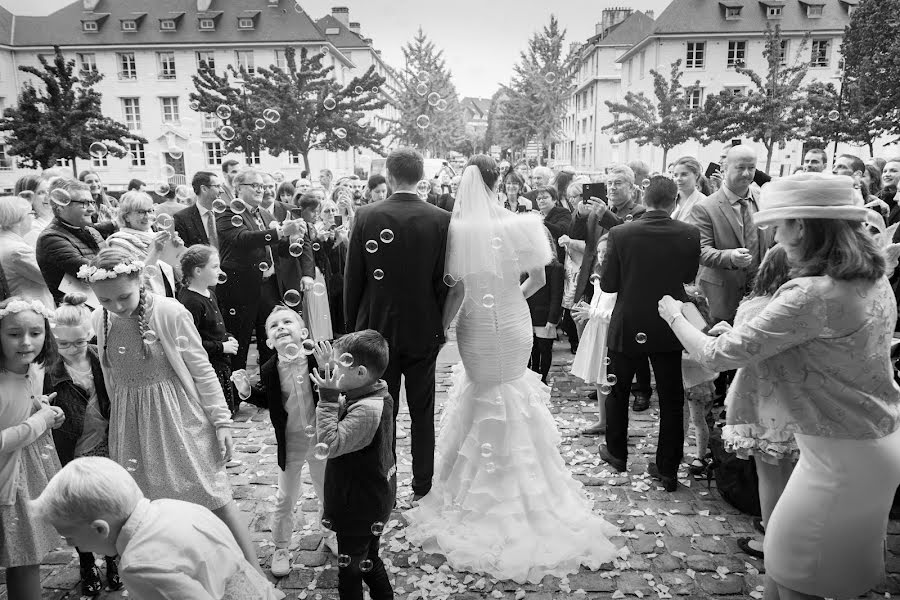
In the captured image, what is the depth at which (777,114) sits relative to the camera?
19.0 m

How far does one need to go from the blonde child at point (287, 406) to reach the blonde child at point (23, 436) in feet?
3.00

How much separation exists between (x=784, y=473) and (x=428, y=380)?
2205 millimetres

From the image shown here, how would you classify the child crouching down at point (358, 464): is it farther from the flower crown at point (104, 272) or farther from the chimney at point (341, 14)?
the chimney at point (341, 14)

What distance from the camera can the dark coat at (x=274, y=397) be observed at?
333 cm

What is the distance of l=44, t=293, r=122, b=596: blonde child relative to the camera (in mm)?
3318

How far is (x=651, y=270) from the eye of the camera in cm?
429

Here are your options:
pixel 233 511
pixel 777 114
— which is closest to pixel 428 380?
pixel 233 511

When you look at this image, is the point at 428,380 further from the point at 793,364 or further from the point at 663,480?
the point at 793,364

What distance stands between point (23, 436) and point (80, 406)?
23.8 inches

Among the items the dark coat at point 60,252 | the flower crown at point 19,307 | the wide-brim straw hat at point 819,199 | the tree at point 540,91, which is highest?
the tree at point 540,91

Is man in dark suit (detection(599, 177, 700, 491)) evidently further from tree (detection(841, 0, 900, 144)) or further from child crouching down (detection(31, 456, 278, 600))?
tree (detection(841, 0, 900, 144))

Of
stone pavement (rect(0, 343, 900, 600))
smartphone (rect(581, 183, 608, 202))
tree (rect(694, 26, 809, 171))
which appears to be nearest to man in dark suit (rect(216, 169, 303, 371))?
stone pavement (rect(0, 343, 900, 600))

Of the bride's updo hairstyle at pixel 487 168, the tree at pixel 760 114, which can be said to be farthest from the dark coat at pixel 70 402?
the tree at pixel 760 114

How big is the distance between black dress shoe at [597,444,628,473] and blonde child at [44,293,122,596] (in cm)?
347
